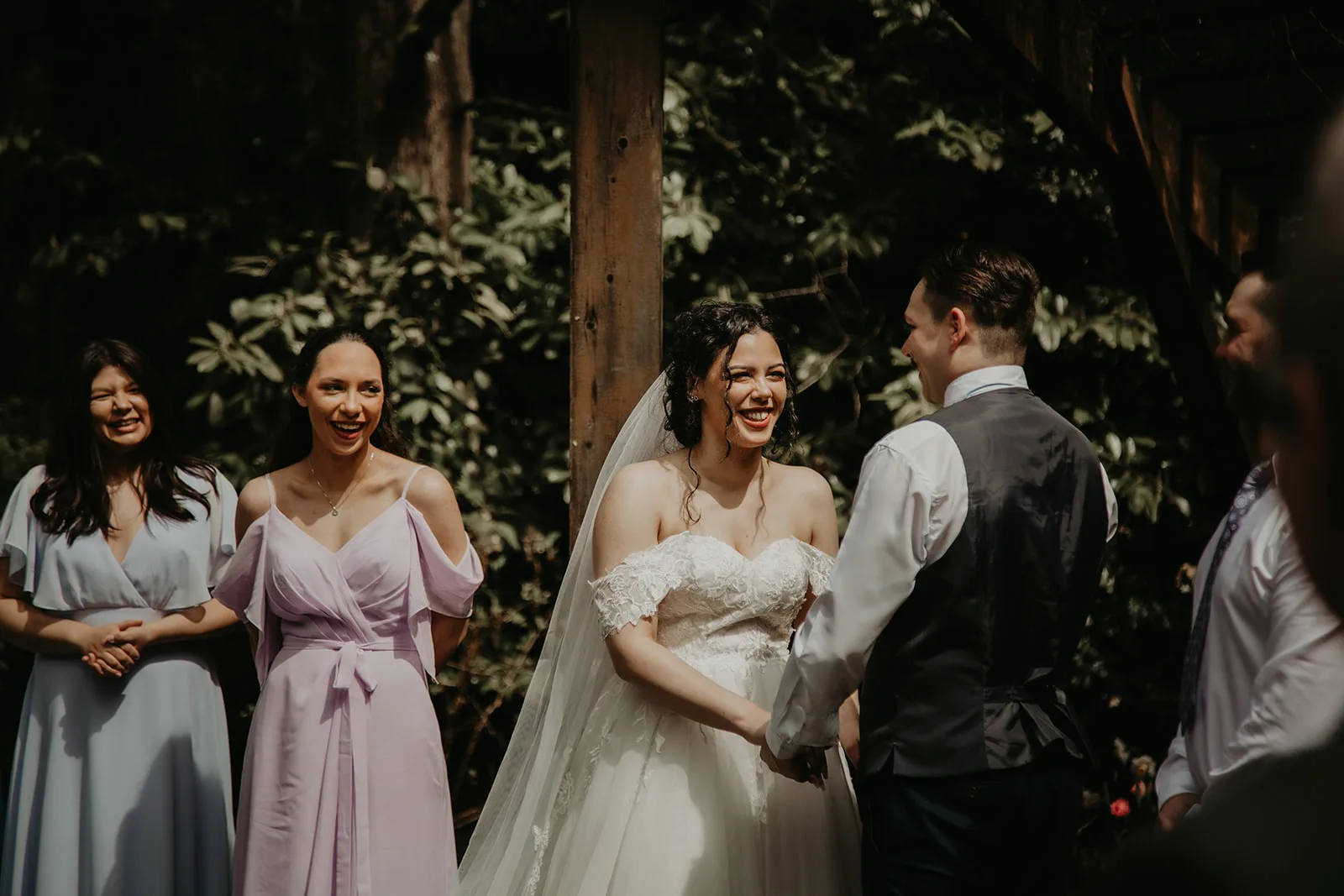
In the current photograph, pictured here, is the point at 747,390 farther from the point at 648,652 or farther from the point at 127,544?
the point at 127,544

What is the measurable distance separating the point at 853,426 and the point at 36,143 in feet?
13.5

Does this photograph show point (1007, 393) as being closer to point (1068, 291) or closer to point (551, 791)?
point (551, 791)

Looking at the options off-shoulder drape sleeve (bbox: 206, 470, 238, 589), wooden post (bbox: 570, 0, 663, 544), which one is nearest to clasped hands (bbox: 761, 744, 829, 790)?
wooden post (bbox: 570, 0, 663, 544)

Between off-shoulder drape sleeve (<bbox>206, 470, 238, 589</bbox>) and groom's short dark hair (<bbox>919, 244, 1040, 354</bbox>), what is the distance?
2318 millimetres

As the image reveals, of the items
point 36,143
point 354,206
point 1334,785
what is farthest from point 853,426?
point 1334,785

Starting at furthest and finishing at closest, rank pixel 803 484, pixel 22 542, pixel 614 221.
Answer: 1. pixel 22 542
2. pixel 614 221
3. pixel 803 484

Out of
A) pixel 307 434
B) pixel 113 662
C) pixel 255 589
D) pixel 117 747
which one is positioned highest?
pixel 307 434

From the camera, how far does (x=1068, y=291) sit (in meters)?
5.86

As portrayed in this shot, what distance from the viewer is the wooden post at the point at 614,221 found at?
3.51 m

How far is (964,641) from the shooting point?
2.61m

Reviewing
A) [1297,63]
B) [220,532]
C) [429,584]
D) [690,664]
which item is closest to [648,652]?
[690,664]

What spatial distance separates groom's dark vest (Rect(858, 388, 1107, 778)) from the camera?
8.55ft

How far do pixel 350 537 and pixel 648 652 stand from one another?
3.40ft

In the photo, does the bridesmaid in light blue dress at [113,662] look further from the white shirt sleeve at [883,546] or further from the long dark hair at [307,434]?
the white shirt sleeve at [883,546]
